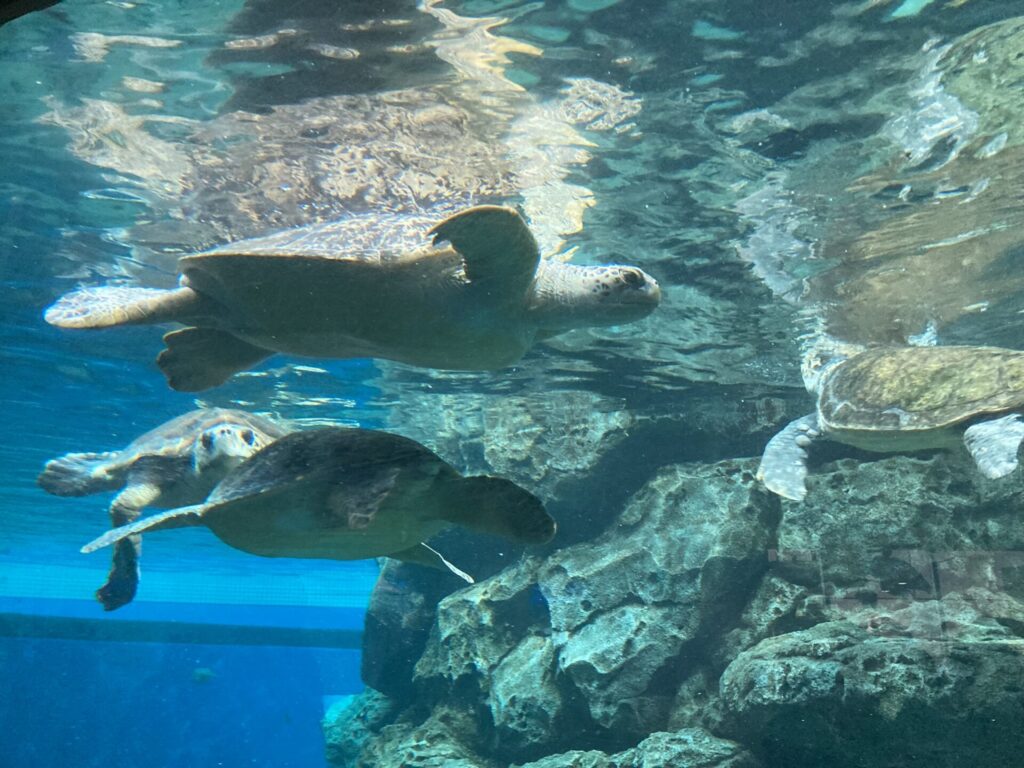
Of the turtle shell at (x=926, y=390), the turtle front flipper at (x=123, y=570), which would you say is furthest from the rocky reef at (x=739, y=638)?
the turtle front flipper at (x=123, y=570)

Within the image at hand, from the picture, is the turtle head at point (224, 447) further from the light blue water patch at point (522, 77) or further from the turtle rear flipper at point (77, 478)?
the light blue water patch at point (522, 77)

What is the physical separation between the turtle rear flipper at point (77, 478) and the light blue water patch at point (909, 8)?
347 inches

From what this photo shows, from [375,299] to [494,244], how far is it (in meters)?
1.06

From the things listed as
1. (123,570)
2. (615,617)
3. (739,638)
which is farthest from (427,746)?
(123,570)

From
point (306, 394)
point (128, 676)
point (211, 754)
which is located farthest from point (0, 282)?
point (211, 754)

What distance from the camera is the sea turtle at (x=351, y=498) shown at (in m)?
3.68

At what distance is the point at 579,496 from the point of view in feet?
40.6

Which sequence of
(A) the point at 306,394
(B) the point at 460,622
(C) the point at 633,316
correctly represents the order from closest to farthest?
(C) the point at 633,316 → (B) the point at 460,622 → (A) the point at 306,394

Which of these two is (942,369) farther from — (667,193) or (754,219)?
(667,193)

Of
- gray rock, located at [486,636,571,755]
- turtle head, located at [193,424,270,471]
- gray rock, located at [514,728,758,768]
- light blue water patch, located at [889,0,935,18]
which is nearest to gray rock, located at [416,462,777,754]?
gray rock, located at [486,636,571,755]

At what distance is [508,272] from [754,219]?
5.24m

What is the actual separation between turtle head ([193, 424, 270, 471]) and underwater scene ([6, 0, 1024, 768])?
0.03 metres

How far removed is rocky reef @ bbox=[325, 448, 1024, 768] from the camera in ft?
20.9

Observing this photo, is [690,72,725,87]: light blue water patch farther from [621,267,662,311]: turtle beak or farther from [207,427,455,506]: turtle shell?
[207,427,455,506]: turtle shell
